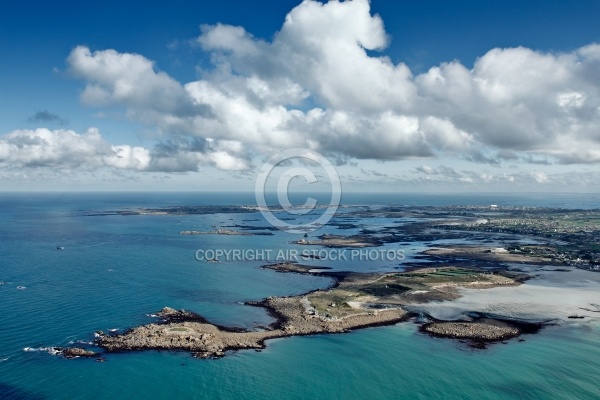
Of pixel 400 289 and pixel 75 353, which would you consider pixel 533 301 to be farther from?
pixel 75 353

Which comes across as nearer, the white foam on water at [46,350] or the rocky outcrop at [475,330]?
the white foam on water at [46,350]

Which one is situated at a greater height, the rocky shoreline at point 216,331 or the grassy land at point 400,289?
the grassy land at point 400,289

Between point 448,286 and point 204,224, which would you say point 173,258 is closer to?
point 448,286

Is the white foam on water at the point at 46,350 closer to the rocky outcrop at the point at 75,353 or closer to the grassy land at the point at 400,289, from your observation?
the rocky outcrop at the point at 75,353

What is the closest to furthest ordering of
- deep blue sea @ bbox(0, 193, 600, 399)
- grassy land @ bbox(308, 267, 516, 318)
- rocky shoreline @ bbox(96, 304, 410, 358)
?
deep blue sea @ bbox(0, 193, 600, 399), rocky shoreline @ bbox(96, 304, 410, 358), grassy land @ bbox(308, 267, 516, 318)

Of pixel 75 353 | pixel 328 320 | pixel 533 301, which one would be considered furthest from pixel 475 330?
pixel 75 353

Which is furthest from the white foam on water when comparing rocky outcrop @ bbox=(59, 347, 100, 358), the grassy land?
the grassy land

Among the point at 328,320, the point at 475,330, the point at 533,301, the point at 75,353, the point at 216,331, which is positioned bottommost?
the point at 75,353

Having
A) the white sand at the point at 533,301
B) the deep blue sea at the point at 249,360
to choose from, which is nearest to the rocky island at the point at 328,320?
the deep blue sea at the point at 249,360

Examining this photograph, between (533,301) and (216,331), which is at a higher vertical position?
(533,301)

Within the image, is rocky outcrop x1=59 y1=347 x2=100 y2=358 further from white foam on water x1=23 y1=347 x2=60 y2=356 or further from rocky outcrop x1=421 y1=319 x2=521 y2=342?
rocky outcrop x1=421 y1=319 x2=521 y2=342

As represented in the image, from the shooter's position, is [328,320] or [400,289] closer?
[328,320]
